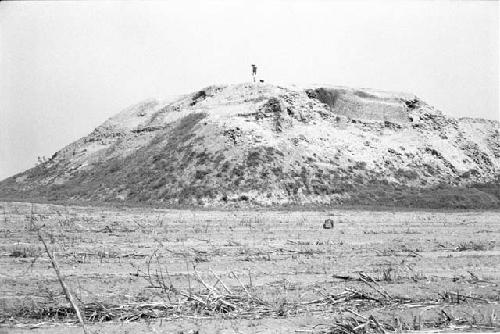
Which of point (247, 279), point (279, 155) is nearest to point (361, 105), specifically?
point (279, 155)

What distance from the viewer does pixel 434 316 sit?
880 centimetres

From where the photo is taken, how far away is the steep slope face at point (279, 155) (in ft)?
162

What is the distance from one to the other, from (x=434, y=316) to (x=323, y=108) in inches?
2266

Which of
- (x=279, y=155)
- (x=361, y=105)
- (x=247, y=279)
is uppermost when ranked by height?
(x=361, y=105)

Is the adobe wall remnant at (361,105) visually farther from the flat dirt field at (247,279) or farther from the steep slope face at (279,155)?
the flat dirt field at (247,279)

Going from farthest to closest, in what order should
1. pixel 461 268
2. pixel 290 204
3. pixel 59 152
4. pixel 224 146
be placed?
pixel 59 152 → pixel 224 146 → pixel 290 204 → pixel 461 268

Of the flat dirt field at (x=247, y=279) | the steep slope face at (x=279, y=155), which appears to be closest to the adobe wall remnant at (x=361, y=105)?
the steep slope face at (x=279, y=155)

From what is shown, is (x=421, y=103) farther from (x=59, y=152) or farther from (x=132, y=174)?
(x=59, y=152)

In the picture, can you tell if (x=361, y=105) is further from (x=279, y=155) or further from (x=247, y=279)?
(x=247, y=279)

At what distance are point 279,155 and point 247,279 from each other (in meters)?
40.3

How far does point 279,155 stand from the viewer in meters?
52.5

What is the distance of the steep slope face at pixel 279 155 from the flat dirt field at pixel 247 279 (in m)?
23.9

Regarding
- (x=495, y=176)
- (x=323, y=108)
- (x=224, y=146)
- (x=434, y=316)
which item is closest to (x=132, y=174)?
(x=224, y=146)

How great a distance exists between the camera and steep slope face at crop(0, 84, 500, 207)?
4931 centimetres
